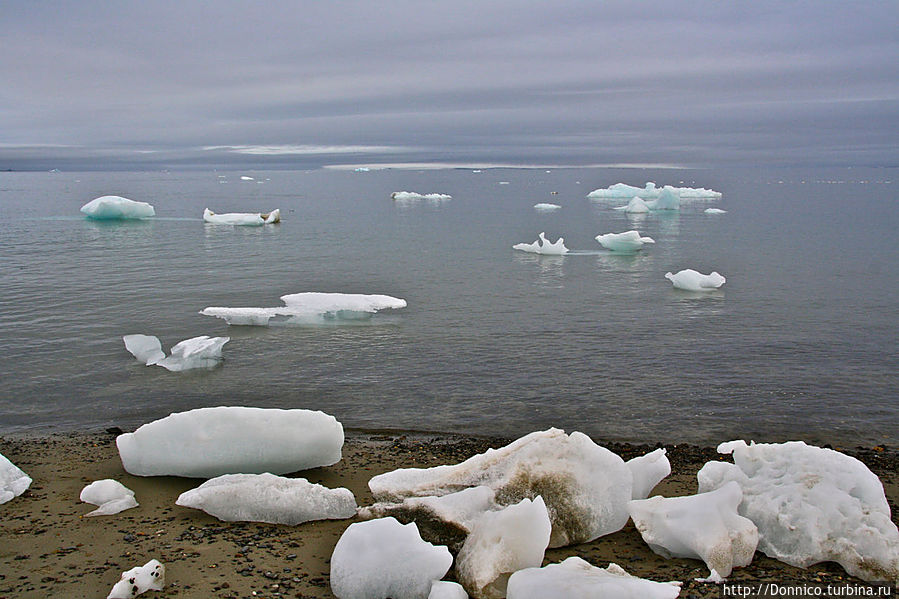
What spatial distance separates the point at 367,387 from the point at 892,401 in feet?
24.8

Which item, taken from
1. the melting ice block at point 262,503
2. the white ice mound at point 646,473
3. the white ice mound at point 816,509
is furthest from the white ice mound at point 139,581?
the white ice mound at point 816,509

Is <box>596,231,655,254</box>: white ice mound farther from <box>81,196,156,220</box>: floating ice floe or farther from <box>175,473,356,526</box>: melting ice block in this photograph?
<box>81,196,156,220</box>: floating ice floe

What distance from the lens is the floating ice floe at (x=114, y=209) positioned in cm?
3866

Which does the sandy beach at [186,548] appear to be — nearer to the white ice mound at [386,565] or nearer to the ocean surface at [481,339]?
the white ice mound at [386,565]

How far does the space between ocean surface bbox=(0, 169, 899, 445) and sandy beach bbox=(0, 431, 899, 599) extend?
8.44 ft

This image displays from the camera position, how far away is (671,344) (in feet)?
48.0

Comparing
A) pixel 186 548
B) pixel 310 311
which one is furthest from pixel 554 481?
pixel 310 311

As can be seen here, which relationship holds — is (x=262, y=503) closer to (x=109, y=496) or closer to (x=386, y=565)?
(x=109, y=496)

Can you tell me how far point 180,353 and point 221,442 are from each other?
5.91 meters

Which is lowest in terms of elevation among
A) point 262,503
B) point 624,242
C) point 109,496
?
point 624,242

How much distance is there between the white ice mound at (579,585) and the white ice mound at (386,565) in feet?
1.97

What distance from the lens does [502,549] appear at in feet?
18.0

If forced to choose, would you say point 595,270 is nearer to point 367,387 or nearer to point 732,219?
point 367,387

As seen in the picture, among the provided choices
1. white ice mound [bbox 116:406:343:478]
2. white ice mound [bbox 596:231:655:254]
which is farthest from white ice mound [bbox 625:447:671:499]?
white ice mound [bbox 596:231:655:254]
